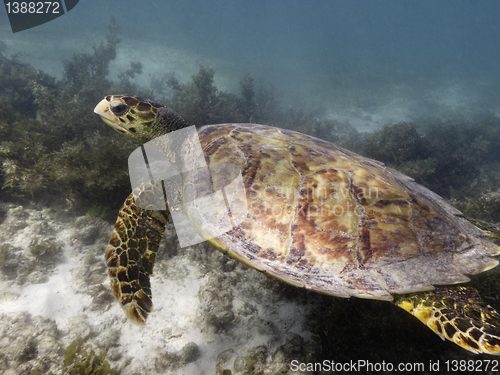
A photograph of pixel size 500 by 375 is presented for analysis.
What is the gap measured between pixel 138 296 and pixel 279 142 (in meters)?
2.06

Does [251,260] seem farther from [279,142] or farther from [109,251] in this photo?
[109,251]

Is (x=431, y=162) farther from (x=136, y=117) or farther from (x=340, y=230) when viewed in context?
(x=136, y=117)

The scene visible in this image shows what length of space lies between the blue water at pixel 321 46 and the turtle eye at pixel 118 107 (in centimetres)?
1560

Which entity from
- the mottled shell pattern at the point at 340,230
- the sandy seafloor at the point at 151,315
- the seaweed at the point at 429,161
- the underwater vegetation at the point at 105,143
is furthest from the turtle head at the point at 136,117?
the seaweed at the point at 429,161

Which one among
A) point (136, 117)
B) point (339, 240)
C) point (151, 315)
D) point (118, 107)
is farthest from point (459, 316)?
point (118, 107)

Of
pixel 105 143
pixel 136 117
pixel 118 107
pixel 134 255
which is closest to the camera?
pixel 134 255

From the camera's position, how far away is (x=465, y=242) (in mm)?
1588

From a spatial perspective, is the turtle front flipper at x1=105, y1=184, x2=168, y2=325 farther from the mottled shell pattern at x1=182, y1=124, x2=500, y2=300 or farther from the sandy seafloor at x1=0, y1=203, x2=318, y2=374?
the mottled shell pattern at x1=182, y1=124, x2=500, y2=300

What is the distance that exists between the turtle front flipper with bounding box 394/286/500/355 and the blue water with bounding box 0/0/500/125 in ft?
53.3

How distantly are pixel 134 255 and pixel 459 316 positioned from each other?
273 centimetres

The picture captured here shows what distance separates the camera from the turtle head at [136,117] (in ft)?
Answer: 7.75

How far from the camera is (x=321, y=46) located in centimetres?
4528

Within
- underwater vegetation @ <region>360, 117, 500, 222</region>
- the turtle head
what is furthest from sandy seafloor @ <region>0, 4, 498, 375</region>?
underwater vegetation @ <region>360, 117, 500, 222</region>

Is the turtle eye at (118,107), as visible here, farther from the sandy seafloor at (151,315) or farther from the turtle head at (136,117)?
the sandy seafloor at (151,315)
